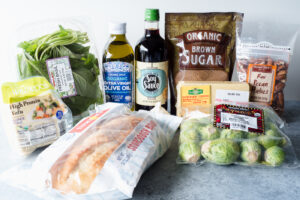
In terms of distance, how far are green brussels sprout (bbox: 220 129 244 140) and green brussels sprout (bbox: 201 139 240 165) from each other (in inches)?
0.8

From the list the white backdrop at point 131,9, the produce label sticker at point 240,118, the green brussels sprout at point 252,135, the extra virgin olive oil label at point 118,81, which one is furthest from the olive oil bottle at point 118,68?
the green brussels sprout at point 252,135

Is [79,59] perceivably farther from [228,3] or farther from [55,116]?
[228,3]

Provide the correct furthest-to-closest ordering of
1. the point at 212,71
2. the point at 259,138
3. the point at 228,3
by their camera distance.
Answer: the point at 228,3 < the point at 212,71 < the point at 259,138

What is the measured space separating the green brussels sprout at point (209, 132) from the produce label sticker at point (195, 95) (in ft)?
0.65

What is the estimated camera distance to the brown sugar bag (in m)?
1.06

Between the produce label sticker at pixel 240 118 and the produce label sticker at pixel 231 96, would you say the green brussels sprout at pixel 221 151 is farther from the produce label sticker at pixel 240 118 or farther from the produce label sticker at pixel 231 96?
the produce label sticker at pixel 231 96

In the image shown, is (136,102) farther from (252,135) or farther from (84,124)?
(252,135)

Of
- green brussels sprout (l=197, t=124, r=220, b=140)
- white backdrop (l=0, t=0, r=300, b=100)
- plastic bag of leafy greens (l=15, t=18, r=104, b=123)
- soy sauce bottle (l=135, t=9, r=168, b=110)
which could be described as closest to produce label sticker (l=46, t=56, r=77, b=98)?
Result: plastic bag of leafy greens (l=15, t=18, r=104, b=123)

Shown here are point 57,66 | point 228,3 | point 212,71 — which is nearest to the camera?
point 57,66

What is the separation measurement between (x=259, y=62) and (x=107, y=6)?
25.3 inches

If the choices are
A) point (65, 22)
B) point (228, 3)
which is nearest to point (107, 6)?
point (65, 22)

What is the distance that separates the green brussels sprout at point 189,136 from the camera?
2.63 feet

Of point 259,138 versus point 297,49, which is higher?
point 297,49

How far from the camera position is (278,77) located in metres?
1.03
